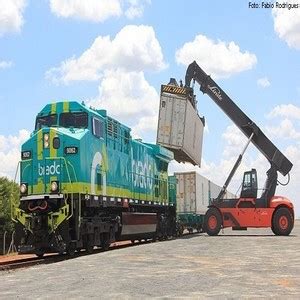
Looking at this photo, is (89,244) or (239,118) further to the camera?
(239,118)

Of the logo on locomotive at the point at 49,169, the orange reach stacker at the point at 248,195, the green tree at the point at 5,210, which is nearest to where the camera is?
the logo on locomotive at the point at 49,169

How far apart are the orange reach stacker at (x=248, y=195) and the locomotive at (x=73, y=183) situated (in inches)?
339

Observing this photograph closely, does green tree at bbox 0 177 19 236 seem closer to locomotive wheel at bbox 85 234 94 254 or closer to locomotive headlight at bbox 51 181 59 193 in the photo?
locomotive wheel at bbox 85 234 94 254

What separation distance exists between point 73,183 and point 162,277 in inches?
244

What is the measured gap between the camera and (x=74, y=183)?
52.3ft

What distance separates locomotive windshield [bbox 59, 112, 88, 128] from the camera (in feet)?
55.9

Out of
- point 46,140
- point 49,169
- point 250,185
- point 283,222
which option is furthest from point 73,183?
point 283,222

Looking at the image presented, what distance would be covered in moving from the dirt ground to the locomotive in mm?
1572

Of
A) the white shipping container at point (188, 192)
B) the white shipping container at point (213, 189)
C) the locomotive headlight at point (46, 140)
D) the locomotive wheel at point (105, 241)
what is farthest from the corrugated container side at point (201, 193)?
the locomotive headlight at point (46, 140)

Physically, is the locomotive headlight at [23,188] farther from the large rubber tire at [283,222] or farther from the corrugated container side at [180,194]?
the corrugated container side at [180,194]

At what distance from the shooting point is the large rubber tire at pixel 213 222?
92.0ft

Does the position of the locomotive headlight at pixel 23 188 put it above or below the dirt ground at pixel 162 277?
above

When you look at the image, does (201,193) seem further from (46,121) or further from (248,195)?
(46,121)

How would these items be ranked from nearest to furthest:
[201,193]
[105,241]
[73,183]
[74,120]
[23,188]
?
[73,183] → [23,188] → [74,120] → [105,241] → [201,193]
